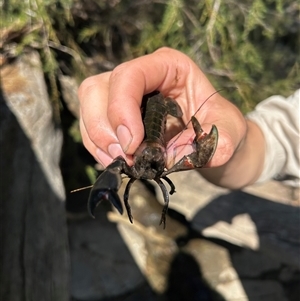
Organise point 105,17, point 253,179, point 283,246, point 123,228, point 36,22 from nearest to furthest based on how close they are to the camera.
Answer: point 253,179
point 36,22
point 283,246
point 105,17
point 123,228

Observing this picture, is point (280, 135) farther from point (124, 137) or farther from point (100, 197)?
point (100, 197)

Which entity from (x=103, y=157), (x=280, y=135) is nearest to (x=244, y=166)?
(x=280, y=135)

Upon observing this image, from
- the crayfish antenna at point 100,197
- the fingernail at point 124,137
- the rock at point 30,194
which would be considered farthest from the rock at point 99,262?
the crayfish antenna at point 100,197

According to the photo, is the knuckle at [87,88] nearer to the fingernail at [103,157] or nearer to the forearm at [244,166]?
the fingernail at [103,157]

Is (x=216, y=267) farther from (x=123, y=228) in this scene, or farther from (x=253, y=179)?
(x=253, y=179)

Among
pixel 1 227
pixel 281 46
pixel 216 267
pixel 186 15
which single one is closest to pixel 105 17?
pixel 186 15

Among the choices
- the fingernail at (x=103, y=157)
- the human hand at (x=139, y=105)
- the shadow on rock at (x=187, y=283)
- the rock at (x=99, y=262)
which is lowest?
the shadow on rock at (x=187, y=283)
